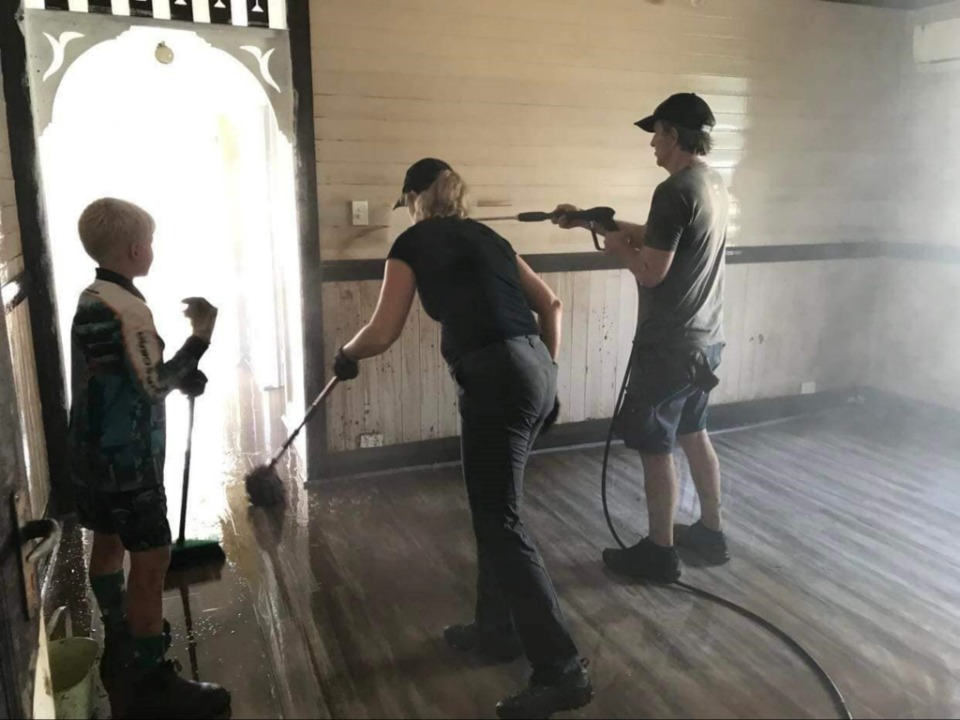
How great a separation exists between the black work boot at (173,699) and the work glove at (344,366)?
93 centimetres

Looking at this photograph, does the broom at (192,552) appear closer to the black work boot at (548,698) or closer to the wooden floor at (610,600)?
the wooden floor at (610,600)

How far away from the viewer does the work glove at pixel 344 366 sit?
2.21 m

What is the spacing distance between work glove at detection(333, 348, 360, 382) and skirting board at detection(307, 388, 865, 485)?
154 centimetres

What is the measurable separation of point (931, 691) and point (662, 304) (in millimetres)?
1402

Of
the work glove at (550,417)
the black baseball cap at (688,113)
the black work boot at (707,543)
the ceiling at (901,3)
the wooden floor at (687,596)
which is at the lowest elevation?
the wooden floor at (687,596)

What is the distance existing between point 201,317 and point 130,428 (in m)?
0.33

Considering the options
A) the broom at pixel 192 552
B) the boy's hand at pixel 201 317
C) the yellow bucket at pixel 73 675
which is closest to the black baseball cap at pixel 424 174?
the boy's hand at pixel 201 317

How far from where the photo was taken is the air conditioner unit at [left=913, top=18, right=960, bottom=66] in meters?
4.17

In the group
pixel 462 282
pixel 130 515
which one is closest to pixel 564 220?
pixel 462 282

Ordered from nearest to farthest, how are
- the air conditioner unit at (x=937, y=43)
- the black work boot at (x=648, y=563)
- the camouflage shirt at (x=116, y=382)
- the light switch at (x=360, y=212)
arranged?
1. the camouflage shirt at (x=116, y=382)
2. the black work boot at (x=648, y=563)
3. the light switch at (x=360, y=212)
4. the air conditioner unit at (x=937, y=43)

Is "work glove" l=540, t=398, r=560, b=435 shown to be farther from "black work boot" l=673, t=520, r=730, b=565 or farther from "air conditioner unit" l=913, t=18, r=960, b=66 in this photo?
"air conditioner unit" l=913, t=18, r=960, b=66

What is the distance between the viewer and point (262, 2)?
3201 millimetres

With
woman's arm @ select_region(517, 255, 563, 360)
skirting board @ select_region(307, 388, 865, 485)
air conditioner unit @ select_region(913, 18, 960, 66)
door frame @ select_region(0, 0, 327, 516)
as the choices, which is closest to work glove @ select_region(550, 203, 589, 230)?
woman's arm @ select_region(517, 255, 563, 360)

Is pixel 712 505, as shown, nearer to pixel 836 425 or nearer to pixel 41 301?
pixel 836 425
